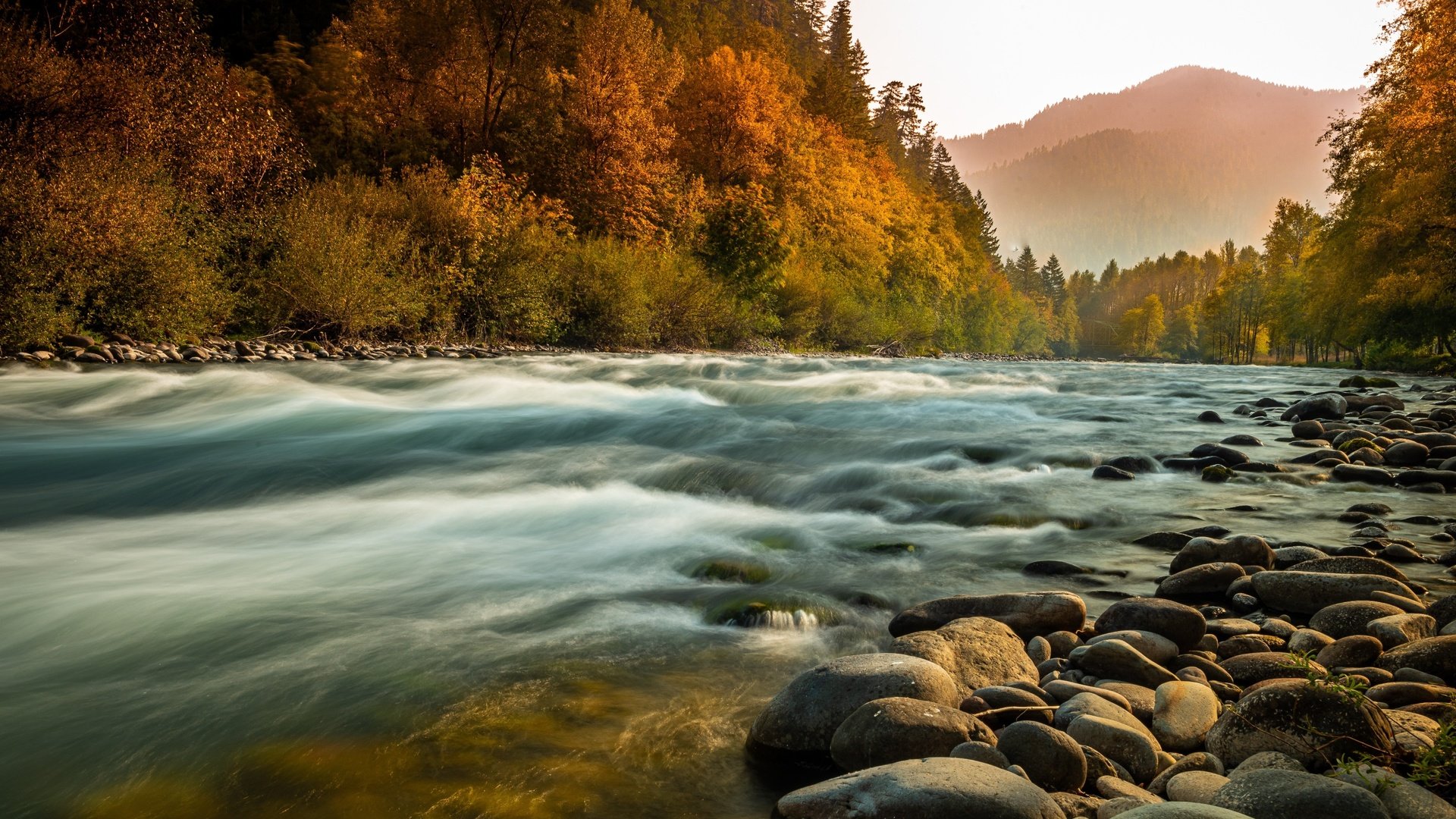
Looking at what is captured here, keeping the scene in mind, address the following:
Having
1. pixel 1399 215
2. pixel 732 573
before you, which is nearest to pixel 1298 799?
pixel 732 573

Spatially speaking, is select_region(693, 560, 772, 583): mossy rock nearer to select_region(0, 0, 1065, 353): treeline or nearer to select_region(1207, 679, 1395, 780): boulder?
select_region(1207, 679, 1395, 780): boulder

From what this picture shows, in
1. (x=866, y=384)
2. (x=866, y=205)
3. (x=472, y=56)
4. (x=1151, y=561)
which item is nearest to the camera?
(x=1151, y=561)

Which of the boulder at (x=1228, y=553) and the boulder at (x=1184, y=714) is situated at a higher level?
the boulder at (x=1228, y=553)

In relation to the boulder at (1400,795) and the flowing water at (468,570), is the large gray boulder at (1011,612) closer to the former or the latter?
the flowing water at (468,570)

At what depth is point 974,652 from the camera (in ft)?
13.1

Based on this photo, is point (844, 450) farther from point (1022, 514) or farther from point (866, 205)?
point (866, 205)

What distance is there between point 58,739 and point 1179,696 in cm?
493

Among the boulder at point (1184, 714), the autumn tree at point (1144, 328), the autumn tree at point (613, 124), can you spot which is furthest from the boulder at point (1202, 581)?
the autumn tree at point (1144, 328)

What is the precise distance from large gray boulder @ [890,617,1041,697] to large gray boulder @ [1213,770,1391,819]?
118 cm

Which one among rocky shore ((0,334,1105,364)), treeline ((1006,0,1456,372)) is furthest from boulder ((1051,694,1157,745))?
treeline ((1006,0,1456,372))

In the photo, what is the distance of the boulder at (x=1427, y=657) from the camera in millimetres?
3539

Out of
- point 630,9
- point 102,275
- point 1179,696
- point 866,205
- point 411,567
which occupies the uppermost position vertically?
point 630,9

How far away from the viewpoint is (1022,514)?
763 centimetres

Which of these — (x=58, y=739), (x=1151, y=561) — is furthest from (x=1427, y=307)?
(x=58, y=739)
